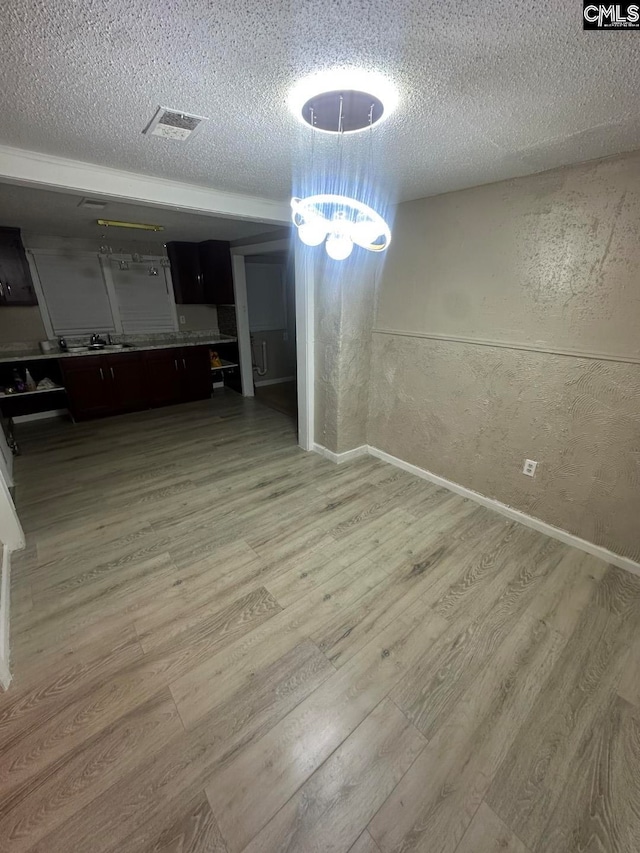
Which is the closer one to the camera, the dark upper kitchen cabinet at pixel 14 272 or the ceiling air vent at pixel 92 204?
the ceiling air vent at pixel 92 204

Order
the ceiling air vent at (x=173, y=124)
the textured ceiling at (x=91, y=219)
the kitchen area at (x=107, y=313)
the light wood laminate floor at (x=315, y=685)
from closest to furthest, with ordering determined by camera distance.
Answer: the light wood laminate floor at (x=315, y=685) → the ceiling air vent at (x=173, y=124) → the textured ceiling at (x=91, y=219) → the kitchen area at (x=107, y=313)

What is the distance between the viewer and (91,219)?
321 centimetres

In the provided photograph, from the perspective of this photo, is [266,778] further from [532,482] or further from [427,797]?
[532,482]

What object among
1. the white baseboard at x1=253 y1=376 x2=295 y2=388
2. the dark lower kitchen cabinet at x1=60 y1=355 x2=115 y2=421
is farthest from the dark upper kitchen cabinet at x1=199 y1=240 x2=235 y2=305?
the dark lower kitchen cabinet at x1=60 y1=355 x2=115 y2=421

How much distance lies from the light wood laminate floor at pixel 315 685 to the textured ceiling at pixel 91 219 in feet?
7.50

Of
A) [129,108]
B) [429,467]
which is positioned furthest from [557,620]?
[129,108]

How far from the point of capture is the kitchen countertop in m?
3.89

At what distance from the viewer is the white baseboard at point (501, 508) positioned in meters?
2.03

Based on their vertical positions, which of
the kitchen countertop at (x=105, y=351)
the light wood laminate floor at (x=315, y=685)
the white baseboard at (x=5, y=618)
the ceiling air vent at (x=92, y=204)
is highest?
the ceiling air vent at (x=92, y=204)

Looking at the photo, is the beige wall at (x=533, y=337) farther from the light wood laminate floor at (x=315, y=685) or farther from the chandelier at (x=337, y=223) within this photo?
the chandelier at (x=337, y=223)

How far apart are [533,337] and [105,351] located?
454cm

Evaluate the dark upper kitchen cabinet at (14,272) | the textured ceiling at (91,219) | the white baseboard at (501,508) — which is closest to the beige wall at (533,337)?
the white baseboard at (501,508)

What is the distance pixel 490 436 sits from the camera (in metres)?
2.45

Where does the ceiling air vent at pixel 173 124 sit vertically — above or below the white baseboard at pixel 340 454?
above
